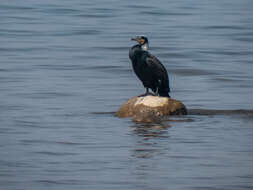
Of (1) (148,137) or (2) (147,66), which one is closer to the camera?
(1) (148,137)

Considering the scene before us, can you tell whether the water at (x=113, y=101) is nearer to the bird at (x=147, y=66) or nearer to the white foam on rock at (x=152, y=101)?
the white foam on rock at (x=152, y=101)

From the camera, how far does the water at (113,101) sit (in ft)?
26.4

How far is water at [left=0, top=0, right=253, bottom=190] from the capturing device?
8055 millimetres

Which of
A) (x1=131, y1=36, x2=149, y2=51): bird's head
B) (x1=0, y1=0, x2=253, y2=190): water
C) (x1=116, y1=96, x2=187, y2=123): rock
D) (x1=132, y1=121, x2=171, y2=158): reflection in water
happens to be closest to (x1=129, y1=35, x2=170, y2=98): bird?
(x1=131, y1=36, x2=149, y2=51): bird's head

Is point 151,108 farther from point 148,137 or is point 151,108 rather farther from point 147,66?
point 148,137

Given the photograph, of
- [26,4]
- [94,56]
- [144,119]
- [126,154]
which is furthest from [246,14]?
[126,154]

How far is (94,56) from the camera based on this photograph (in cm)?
1958

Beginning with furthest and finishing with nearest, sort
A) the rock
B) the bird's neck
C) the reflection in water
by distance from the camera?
the bird's neck < the rock < the reflection in water

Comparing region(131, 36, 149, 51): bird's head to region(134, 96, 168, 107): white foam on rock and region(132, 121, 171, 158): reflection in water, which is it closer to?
region(134, 96, 168, 107): white foam on rock

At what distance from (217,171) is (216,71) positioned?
30.2 ft

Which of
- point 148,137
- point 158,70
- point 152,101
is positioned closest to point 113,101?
point 158,70

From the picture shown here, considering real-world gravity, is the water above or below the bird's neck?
below

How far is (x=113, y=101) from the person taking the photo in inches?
532

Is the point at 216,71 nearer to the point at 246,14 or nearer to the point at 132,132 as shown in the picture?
the point at 132,132
